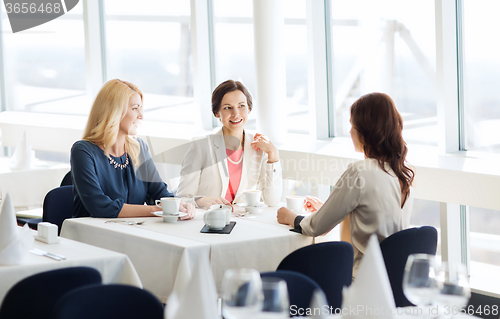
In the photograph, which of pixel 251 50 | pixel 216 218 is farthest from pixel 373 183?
pixel 251 50

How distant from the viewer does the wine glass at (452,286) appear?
53.0 inches

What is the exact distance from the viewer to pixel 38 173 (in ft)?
14.7

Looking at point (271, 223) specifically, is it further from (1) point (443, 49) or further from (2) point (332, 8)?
(2) point (332, 8)

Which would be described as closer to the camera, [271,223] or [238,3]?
[271,223]

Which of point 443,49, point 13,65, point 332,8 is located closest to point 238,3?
point 332,8

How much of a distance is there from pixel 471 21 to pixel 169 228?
2446 millimetres

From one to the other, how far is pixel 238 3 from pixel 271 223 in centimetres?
312

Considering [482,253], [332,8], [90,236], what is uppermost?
[332,8]

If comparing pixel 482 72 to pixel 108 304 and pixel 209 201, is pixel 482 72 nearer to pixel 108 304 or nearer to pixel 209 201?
pixel 209 201

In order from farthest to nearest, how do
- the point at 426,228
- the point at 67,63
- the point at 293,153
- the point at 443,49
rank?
the point at 67,63 < the point at 293,153 < the point at 443,49 < the point at 426,228

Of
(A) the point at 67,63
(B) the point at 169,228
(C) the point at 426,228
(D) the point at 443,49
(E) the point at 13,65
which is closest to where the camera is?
(C) the point at 426,228

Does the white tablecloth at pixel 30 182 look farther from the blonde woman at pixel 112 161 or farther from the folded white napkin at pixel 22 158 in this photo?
the blonde woman at pixel 112 161

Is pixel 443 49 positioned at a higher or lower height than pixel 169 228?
higher

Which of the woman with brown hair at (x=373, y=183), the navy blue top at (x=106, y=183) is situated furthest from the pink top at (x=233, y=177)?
the woman with brown hair at (x=373, y=183)
